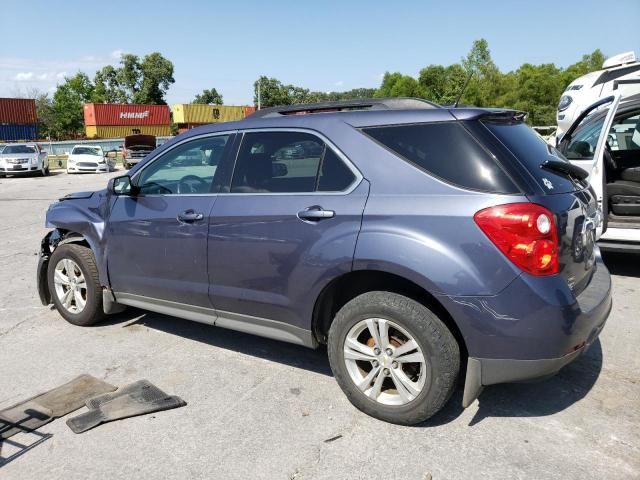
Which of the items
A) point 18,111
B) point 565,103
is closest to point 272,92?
point 18,111

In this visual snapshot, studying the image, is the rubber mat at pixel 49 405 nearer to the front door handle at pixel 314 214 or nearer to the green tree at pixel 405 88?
the front door handle at pixel 314 214

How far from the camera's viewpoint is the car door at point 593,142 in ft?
18.4

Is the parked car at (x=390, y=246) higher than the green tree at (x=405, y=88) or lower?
lower

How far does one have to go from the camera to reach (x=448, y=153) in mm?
2930

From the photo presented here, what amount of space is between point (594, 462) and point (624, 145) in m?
5.69

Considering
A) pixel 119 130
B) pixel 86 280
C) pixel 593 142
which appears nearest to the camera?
pixel 86 280

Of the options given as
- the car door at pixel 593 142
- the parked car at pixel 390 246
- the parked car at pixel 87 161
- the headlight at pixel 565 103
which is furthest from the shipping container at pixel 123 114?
the parked car at pixel 390 246

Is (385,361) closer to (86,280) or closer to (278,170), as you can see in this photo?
(278,170)

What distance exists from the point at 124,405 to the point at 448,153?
2.49 meters

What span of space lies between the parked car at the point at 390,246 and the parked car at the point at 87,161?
24.6 m

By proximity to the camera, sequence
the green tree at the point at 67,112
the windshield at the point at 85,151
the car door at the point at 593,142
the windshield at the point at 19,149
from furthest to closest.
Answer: the green tree at the point at 67,112 < the windshield at the point at 85,151 < the windshield at the point at 19,149 < the car door at the point at 593,142

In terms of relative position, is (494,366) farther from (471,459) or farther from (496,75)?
(496,75)

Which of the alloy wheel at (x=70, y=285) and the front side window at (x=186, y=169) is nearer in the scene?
the front side window at (x=186, y=169)

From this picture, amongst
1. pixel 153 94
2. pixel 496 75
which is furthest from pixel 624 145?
pixel 153 94
